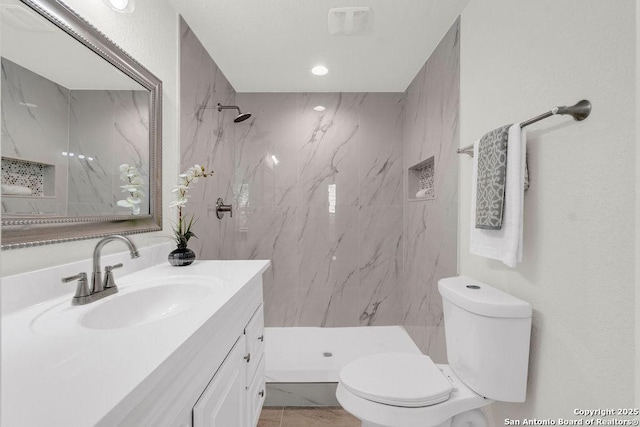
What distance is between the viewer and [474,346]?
1087mm

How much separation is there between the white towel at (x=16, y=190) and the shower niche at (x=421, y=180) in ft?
6.82

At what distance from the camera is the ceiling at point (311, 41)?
5.10 ft

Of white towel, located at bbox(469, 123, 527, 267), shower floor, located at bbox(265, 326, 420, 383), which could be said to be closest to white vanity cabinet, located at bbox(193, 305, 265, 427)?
shower floor, located at bbox(265, 326, 420, 383)

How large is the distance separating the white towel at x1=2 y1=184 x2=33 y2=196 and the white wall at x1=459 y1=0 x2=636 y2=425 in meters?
1.56

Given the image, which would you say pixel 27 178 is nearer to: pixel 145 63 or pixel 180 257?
pixel 180 257

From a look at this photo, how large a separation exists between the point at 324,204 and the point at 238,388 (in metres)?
1.75

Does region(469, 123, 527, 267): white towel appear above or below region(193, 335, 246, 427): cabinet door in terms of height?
above

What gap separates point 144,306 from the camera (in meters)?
1.00

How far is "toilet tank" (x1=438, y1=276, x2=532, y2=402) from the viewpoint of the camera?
1030mm

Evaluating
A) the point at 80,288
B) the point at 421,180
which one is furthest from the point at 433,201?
the point at 80,288

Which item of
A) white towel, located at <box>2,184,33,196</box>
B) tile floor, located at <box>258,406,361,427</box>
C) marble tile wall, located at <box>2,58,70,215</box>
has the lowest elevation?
tile floor, located at <box>258,406,361,427</box>

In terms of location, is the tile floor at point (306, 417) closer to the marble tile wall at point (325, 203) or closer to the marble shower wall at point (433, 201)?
the marble shower wall at point (433, 201)

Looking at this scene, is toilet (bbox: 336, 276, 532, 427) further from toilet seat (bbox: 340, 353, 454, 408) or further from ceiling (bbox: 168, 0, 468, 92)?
ceiling (bbox: 168, 0, 468, 92)

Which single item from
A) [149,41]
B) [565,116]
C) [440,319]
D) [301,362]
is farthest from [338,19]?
[301,362]
